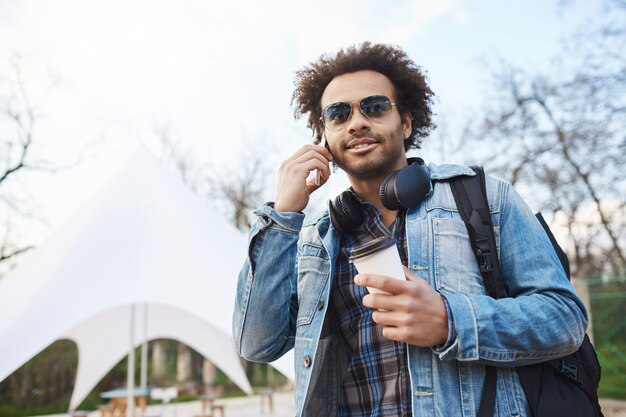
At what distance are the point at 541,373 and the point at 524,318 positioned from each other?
0.17m

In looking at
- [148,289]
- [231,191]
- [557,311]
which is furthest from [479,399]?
[231,191]

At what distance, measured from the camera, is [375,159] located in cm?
156

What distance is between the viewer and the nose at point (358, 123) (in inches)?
62.1

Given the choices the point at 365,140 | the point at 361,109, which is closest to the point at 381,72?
the point at 361,109

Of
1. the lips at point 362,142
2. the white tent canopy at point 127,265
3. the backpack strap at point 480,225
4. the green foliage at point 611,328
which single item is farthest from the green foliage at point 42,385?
the backpack strap at point 480,225

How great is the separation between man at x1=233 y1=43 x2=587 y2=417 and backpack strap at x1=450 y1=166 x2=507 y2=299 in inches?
0.8

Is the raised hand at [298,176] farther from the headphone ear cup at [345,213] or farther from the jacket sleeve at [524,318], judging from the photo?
the jacket sleeve at [524,318]

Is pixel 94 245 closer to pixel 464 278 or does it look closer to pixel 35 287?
pixel 35 287

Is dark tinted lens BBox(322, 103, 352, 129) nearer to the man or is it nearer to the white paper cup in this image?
the man

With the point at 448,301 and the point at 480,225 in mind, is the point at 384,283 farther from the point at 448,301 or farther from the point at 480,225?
the point at 480,225

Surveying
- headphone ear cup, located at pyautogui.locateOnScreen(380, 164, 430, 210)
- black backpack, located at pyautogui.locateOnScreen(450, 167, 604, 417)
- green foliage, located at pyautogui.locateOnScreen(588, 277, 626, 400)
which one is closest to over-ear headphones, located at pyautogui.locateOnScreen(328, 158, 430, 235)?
headphone ear cup, located at pyautogui.locateOnScreen(380, 164, 430, 210)

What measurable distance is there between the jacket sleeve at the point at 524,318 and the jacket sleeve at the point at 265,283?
0.51 metres

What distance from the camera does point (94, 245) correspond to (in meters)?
5.08

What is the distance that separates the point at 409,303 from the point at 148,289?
4119mm
